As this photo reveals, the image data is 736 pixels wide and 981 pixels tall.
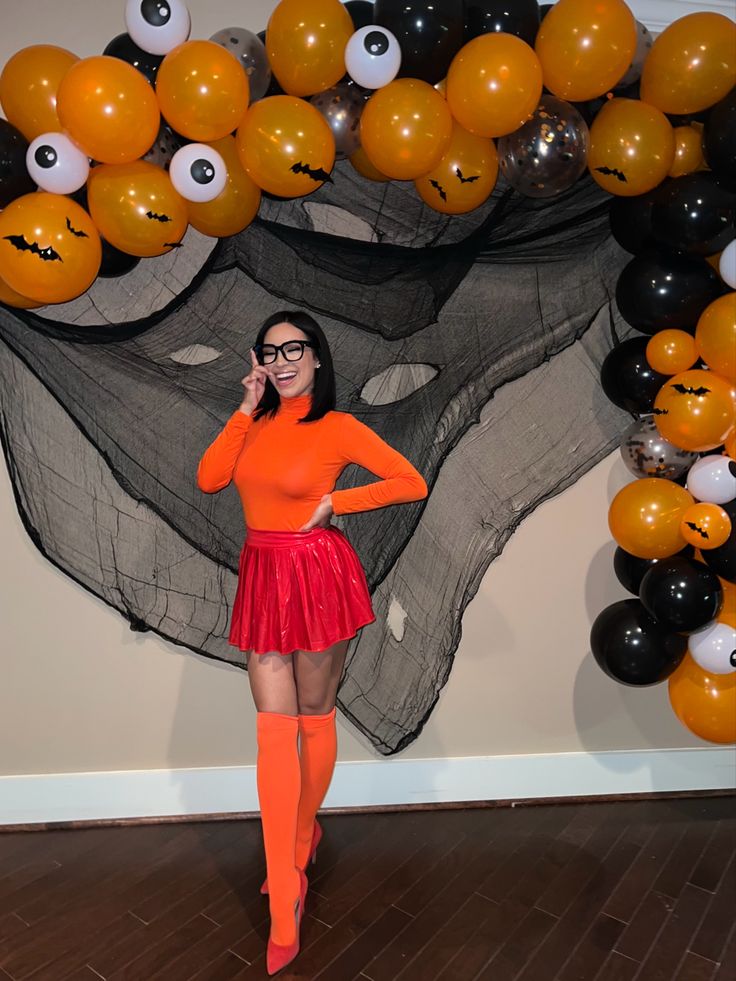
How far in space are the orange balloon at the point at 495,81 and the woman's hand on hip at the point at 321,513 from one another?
3.28 ft

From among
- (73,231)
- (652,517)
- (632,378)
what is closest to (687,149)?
(632,378)

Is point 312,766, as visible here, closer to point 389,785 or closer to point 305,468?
point 389,785

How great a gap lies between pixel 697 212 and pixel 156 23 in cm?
137

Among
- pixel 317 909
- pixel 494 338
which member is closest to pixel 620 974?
pixel 317 909

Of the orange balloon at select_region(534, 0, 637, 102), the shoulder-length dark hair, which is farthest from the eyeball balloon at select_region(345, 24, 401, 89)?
the shoulder-length dark hair

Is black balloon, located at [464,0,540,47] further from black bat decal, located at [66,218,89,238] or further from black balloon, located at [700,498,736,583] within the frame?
black balloon, located at [700,498,736,583]

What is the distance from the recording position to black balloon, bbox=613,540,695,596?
6.97 ft

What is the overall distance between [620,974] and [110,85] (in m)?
2.40

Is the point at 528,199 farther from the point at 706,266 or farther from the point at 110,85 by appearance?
the point at 110,85

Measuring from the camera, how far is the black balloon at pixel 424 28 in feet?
5.87

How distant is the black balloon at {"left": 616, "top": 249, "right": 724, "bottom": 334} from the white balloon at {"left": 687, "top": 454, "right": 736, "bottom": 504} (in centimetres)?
36

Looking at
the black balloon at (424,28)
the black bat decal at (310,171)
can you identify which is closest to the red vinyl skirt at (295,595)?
the black bat decal at (310,171)

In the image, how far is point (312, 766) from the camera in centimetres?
209

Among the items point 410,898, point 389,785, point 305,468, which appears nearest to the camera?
point 305,468
